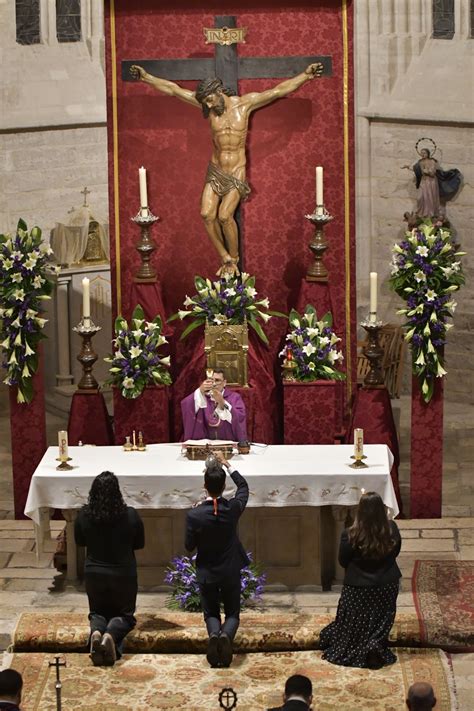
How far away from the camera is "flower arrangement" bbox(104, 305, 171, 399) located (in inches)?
482

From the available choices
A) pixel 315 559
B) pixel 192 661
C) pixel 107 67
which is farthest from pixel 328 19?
pixel 192 661

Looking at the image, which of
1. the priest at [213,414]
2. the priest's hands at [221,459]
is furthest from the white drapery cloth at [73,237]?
the priest's hands at [221,459]

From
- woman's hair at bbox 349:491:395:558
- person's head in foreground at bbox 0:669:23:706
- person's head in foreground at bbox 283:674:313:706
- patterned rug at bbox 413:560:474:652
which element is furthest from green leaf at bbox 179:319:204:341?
person's head in foreground at bbox 283:674:313:706

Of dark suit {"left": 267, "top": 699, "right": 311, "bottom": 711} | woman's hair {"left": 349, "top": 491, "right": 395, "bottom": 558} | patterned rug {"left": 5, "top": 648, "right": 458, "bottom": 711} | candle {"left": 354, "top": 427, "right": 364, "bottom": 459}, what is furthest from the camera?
candle {"left": 354, "top": 427, "right": 364, "bottom": 459}

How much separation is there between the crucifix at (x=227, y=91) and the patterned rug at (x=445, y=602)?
10.2 ft

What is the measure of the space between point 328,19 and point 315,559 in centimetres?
465

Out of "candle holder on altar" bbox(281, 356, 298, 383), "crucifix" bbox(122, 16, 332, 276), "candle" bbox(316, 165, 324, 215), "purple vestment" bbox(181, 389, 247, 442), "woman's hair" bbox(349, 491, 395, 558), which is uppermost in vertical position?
"crucifix" bbox(122, 16, 332, 276)

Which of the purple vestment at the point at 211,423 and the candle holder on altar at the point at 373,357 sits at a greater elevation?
the candle holder on altar at the point at 373,357

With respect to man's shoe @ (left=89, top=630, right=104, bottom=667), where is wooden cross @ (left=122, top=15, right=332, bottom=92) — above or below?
above

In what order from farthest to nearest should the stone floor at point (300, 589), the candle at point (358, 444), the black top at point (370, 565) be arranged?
1. the candle at point (358, 444)
2. the stone floor at point (300, 589)
3. the black top at point (370, 565)

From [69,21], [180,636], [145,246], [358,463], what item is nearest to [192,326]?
[145,246]

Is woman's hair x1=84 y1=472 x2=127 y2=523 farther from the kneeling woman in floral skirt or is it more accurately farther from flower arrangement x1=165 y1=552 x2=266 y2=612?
the kneeling woman in floral skirt

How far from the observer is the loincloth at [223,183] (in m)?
12.8

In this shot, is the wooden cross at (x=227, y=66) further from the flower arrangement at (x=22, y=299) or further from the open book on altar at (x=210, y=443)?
the open book on altar at (x=210, y=443)
